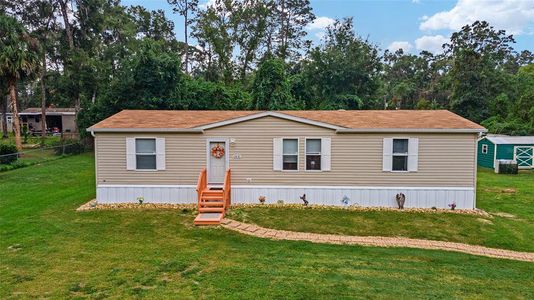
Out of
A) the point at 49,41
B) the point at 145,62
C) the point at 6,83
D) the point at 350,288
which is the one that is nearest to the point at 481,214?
the point at 350,288

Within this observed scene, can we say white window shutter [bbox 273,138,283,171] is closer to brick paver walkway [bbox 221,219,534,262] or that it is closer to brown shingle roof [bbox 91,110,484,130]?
brown shingle roof [bbox 91,110,484,130]

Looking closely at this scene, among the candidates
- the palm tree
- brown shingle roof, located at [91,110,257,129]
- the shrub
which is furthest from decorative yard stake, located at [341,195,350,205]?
the palm tree

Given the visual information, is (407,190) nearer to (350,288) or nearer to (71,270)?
(350,288)

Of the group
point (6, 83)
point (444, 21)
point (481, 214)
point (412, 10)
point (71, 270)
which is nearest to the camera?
point (71, 270)

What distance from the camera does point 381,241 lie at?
29.1 ft

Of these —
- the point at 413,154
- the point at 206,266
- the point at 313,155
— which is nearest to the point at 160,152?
the point at 313,155

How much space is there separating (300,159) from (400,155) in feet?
11.2

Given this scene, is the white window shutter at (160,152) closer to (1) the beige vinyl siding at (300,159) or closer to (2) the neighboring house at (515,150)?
(1) the beige vinyl siding at (300,159)

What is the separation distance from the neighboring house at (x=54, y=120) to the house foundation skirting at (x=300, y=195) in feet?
114

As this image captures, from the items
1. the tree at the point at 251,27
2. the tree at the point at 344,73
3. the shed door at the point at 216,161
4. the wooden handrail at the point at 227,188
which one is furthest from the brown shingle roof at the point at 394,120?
the tree at the point at 251,27

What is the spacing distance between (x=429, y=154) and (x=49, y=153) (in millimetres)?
25043

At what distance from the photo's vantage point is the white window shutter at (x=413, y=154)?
11.9 meters

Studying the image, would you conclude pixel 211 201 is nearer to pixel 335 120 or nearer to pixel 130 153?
pixel 130 153

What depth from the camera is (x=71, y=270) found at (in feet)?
21.8
